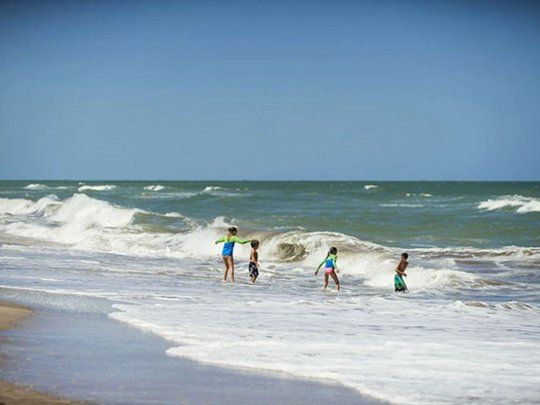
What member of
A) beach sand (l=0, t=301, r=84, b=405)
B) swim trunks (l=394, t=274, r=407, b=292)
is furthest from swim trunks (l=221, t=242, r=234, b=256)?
beach sand (l=0, t=301, r=84, b=405)

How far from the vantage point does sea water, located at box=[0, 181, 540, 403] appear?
28.3 ft

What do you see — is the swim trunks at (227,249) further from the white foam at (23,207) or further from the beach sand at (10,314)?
the white foam at (23,207)

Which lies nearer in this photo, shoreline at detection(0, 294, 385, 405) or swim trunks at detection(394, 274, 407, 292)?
shoreline at detection(0, 294, 385, 405)

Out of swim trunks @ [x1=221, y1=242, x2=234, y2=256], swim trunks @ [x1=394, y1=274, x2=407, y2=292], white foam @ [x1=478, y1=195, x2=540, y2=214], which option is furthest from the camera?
white foam @ [x1=478, y1=195, x2=540, y2=214]

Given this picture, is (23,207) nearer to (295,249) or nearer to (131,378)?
(295,249)

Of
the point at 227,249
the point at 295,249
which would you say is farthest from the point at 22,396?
the point at 295,249

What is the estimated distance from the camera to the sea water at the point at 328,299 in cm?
862

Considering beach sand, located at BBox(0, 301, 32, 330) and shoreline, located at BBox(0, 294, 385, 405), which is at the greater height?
shoreline, located at BBox(0, 294, 385, 405)

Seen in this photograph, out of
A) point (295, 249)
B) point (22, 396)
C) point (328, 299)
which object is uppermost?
point (22, 396)

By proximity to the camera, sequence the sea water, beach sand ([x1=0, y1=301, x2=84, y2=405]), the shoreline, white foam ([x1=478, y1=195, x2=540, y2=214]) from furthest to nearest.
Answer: white foam ([x1=478, y1=195, x2=540, y2=214]) → the sea water → the shoreline → beach sand ([x1=0, y1=301, x2=84, y2=405])

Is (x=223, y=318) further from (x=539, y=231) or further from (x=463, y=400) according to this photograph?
(x=539, y=231)

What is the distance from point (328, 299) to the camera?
15461 millimetres

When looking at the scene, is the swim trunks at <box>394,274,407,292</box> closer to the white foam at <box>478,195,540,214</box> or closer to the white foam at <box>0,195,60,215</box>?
the white foam at <box>478,195,540,214</box>

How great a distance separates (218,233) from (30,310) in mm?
19079
